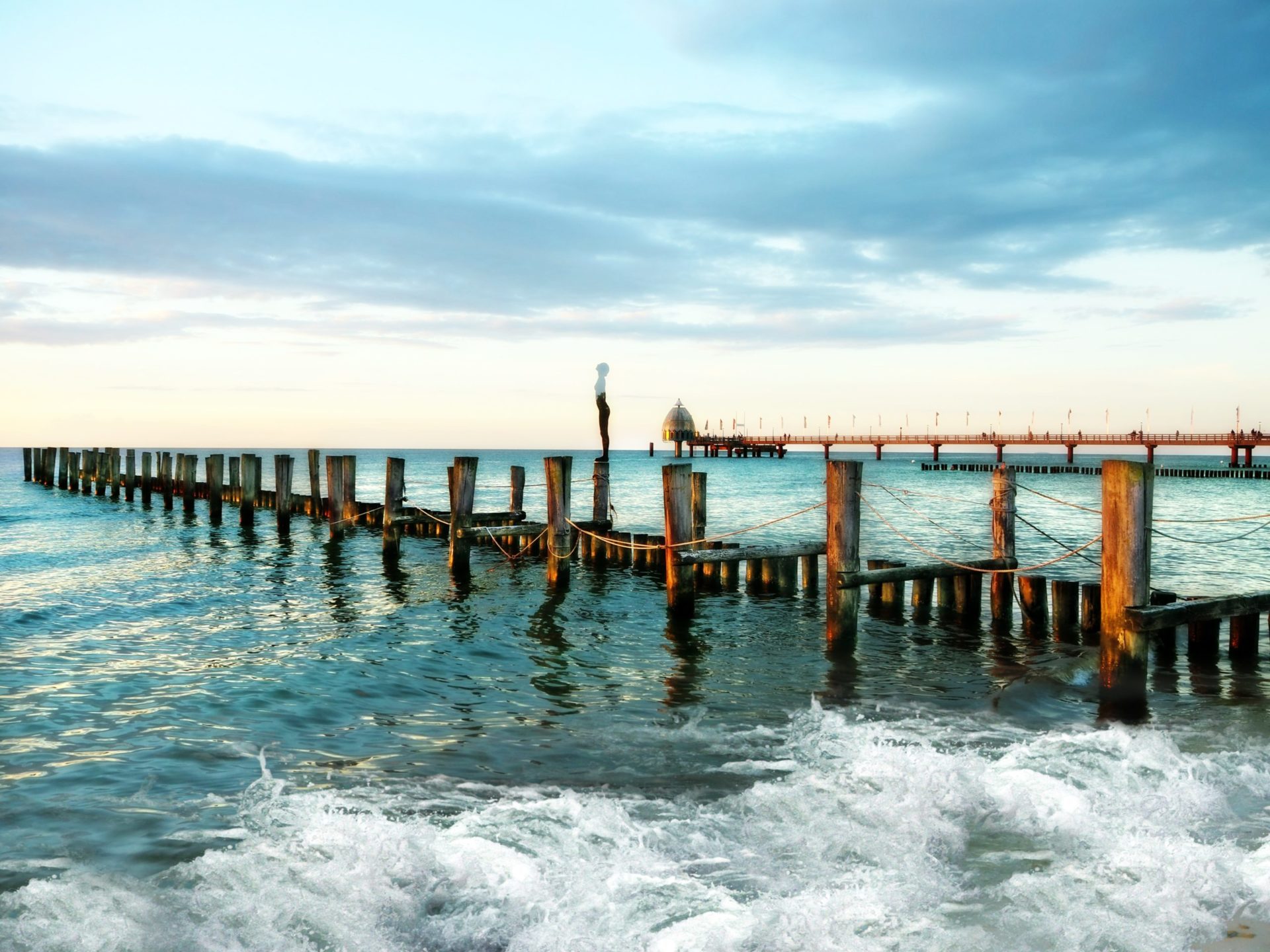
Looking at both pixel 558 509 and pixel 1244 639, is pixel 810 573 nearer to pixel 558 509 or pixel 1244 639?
pixel 558 509

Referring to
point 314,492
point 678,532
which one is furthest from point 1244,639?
point 314,492

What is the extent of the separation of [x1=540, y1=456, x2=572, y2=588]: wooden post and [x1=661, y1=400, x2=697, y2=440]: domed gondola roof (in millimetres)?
130635

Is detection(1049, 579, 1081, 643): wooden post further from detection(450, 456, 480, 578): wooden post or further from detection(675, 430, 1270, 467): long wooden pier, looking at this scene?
detection(675, 430, 1270, 467): long wooden pier

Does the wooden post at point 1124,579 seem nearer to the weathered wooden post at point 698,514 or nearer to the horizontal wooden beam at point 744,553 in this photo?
the horizontal wooden beam at point 744,553

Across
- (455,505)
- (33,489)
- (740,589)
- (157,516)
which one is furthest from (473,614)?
(33,489)

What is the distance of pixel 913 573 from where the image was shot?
42.3ft

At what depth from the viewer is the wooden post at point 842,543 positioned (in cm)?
1162

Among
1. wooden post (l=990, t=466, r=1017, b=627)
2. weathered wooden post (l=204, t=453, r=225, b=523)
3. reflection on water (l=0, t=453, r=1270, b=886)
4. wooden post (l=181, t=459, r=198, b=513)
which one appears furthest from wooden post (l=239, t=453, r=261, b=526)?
wooden post (l=990, t=466, r=1017, b=627)

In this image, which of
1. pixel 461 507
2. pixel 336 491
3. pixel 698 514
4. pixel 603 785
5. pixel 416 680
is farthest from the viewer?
pixel 336 491

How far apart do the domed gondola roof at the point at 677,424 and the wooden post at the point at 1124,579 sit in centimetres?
13756

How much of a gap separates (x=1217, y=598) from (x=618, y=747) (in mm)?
7133

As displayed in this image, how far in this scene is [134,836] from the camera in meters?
6.18

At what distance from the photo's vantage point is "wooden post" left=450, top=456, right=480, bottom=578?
17.4 metres

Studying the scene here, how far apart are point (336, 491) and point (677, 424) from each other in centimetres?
12701
